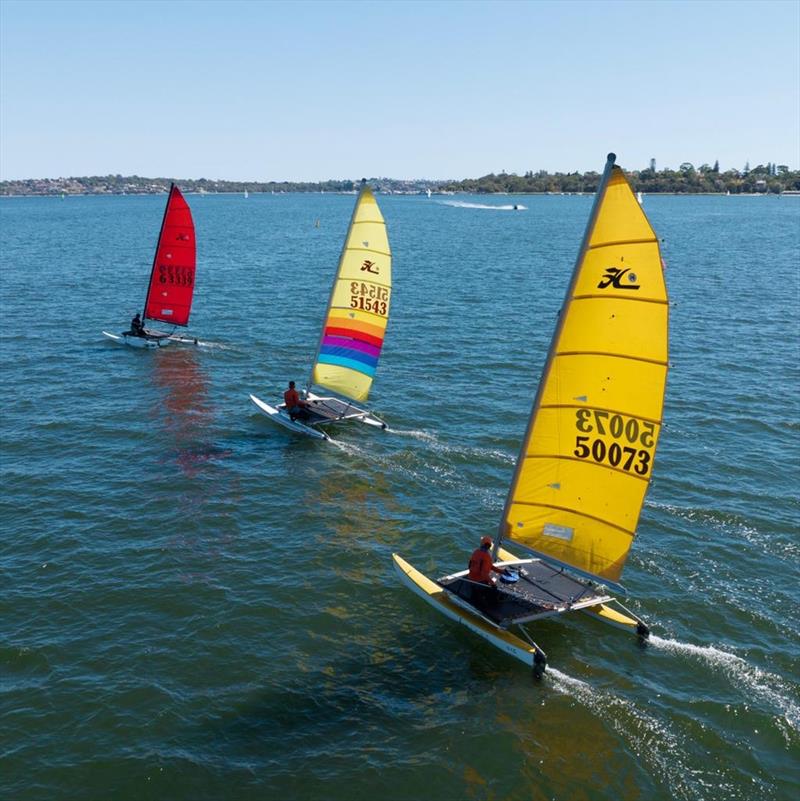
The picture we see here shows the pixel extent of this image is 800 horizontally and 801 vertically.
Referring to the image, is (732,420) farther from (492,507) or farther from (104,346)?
(104,346)

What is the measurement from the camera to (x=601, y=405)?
56.3 ft

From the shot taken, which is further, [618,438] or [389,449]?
[389,449]

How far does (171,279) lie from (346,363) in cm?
1909

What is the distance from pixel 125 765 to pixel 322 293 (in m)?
54.2

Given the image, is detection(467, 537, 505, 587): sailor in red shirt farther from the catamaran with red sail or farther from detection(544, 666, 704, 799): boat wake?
the catamaran with red sail

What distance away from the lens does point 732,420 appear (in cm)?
3409

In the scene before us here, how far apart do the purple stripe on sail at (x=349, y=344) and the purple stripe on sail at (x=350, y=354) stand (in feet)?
0.45

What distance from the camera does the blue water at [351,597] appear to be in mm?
15203

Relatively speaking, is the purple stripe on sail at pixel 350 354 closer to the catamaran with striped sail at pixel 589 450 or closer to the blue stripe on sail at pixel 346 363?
the blue stripe on sail at pixel 346 363

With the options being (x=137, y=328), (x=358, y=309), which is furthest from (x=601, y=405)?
(x=137, y=328)

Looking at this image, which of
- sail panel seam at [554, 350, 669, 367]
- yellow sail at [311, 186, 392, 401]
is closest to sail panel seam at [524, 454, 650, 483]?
sail panel seam at [554, 350, 669, 367]

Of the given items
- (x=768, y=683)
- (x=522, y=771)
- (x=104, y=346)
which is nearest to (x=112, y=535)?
(x=522, y=771)

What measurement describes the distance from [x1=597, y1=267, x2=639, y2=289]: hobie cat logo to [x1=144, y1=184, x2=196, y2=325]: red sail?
35115 mm

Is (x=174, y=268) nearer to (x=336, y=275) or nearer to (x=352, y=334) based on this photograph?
(x=336, y=275)
